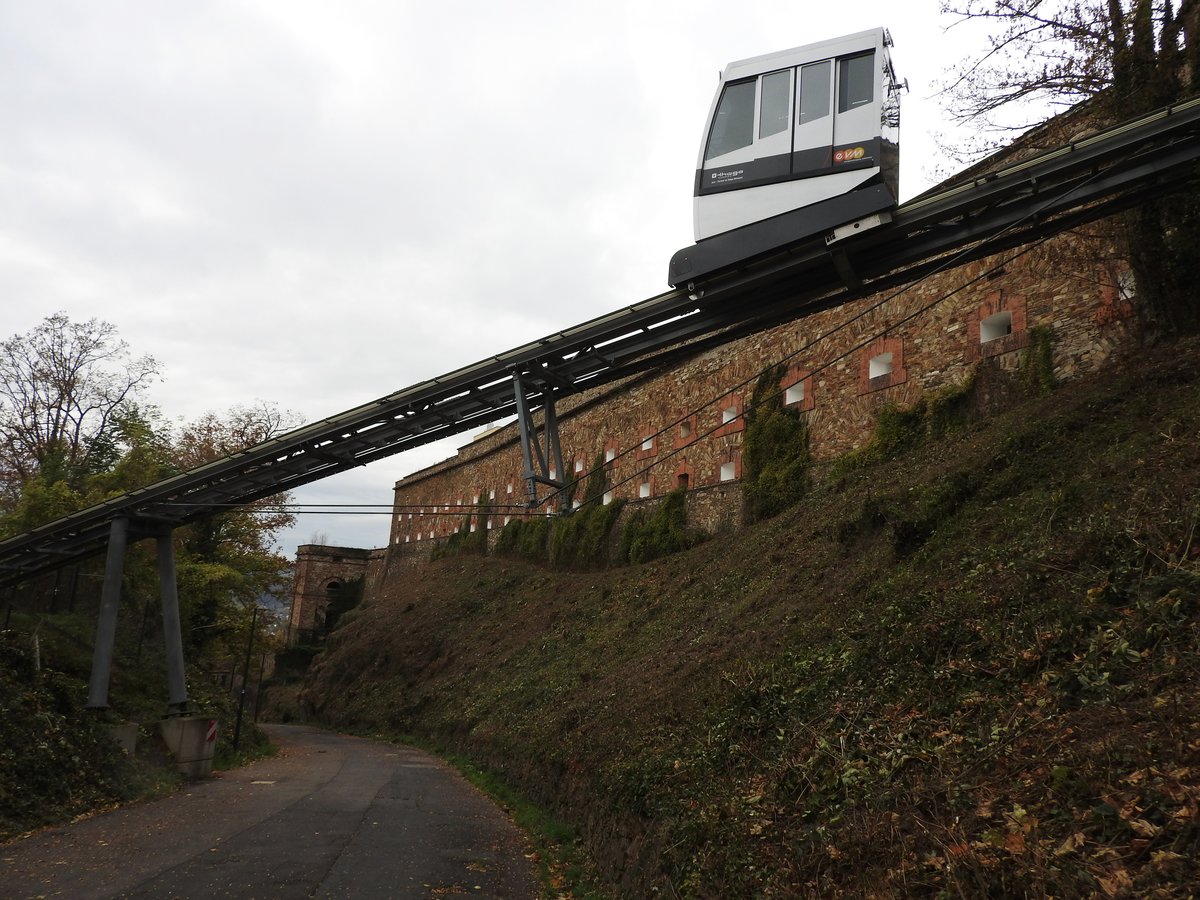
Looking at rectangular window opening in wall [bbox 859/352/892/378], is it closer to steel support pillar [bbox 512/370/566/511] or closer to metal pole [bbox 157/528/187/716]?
steel support pillar [bbox 512/370/566/511]

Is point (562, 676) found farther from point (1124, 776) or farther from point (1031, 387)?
point (1124, 776)

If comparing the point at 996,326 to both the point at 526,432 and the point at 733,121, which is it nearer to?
the point at 733,121

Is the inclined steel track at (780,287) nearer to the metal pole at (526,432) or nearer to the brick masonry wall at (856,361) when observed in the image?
the metal pole at (526,432)

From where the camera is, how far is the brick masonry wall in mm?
12609

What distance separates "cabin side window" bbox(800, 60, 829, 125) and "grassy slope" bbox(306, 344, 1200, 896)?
473cm

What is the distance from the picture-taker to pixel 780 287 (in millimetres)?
9602

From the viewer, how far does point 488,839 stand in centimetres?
1074

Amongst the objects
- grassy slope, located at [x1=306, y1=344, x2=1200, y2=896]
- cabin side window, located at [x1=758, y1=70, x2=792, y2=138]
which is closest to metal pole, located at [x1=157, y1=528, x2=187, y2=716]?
grassy slope, located at [x1=306, y1=344, x2=1200, y2=896]

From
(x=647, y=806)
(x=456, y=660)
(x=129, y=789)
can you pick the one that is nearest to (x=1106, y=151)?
(x=647, y=806)

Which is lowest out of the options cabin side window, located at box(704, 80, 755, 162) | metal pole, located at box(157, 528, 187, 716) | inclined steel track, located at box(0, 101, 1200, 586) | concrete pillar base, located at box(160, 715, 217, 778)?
concrete pillar base, located at box(160, 715, 217, 778)

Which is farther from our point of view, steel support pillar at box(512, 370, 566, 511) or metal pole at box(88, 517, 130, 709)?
metal pole at box(88, 517, 130, 709)

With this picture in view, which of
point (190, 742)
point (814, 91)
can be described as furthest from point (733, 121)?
point (190, 742)

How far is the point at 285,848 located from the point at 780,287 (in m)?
8.67

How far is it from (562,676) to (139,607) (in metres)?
12.6
